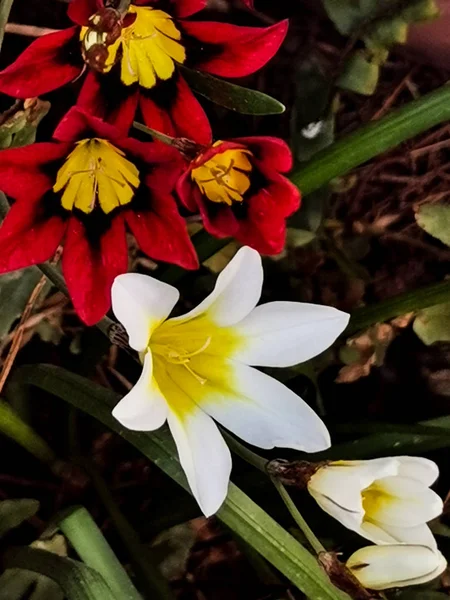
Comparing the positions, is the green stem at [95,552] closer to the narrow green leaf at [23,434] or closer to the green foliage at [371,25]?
the narrow green leaf at [23,434]

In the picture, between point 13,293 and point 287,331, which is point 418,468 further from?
point 13,293

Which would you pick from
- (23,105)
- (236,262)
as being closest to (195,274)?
(23,105)

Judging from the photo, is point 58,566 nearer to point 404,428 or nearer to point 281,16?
point 404,428

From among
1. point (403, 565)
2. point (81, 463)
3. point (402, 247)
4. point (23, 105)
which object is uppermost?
point (23, 105)

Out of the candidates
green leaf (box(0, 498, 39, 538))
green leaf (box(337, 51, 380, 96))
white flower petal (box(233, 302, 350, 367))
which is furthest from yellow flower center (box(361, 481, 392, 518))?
green leaf (box(337, 51, 380, 96))

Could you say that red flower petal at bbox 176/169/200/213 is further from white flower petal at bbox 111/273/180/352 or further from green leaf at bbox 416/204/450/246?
green leaf at bbox 416/204/450/246
